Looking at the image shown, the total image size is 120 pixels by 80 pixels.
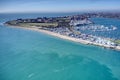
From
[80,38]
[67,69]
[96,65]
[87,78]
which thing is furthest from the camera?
[80,38]

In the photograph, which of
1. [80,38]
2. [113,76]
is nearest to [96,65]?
[113,76]

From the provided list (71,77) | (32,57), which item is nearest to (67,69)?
(71,77)

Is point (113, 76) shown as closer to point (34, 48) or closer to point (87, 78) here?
point (87, 78)

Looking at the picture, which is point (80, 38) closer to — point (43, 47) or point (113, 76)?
point (43, 47)

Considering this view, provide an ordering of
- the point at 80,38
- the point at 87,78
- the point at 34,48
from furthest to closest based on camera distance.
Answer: the point at 80,38
the point at 34,48
the point at 87,78

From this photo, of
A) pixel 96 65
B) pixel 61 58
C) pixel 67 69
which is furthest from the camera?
pixel 61 58

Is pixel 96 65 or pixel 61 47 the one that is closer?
pixel 96 65
